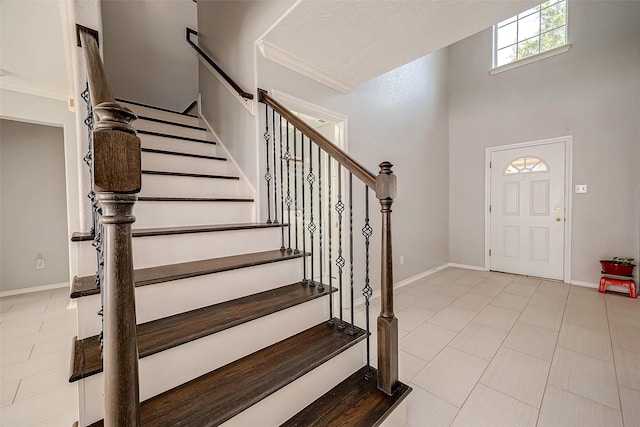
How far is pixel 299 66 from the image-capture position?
2361 millimetres

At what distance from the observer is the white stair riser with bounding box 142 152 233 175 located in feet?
7.17

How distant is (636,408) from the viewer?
145 centimetres

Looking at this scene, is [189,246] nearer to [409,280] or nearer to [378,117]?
[378,117]

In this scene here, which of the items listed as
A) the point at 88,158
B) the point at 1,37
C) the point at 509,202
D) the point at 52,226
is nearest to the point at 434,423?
the point at 88,158

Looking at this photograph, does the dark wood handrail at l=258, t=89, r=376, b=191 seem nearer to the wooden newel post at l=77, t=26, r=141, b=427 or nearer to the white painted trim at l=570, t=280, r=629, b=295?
the wooden newel post at l=77, t=26, r=141, b=427

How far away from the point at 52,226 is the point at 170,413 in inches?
172

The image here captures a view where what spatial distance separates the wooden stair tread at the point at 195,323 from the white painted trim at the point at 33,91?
12.0ft

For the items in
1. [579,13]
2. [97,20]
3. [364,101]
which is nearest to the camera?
[97,20]

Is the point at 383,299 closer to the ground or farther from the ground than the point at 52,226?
closer to the ground

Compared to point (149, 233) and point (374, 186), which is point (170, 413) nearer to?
point (149, 233)

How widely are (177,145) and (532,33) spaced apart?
532 cm

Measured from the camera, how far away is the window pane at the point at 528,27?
3.94 m

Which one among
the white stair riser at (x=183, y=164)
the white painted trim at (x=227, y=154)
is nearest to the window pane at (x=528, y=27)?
the white painted trim at (x=227, y=154)

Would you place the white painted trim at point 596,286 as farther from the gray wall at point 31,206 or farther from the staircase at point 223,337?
the gray wall at point 31,206
